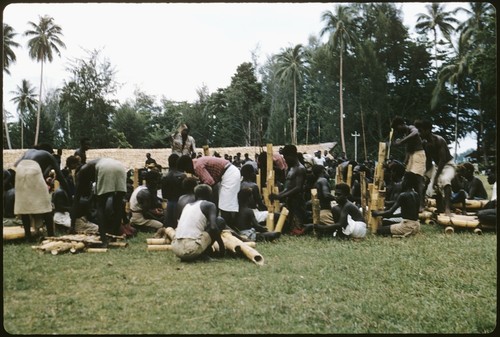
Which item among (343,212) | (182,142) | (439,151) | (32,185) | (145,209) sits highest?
(182,142)

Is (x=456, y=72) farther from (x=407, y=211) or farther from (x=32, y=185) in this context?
(x=32, y=185)

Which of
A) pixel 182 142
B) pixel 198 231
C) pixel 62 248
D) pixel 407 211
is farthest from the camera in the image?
pixel 182 142

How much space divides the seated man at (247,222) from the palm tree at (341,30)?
32.4 m

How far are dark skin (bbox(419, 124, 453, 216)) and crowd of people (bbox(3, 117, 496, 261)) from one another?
0.07ft

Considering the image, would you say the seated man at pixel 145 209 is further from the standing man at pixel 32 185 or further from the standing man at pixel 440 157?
the standing man at pixel 440 157

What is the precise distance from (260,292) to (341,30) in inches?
1523

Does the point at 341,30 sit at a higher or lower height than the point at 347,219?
higher

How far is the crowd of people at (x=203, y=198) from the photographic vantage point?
820cm

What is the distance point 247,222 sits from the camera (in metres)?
9.30

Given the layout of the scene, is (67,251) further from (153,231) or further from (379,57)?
(379,57)

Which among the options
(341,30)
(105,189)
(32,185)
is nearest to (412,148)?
(105,189)

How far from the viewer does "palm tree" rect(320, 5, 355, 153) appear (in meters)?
40.9

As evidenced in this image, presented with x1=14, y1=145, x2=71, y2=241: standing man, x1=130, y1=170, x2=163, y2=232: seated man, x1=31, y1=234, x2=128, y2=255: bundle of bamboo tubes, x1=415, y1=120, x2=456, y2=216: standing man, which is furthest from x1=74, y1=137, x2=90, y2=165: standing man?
x1=415, y1=120, x2=456, y2=216: standing man

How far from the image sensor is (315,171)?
1080 centimetres
